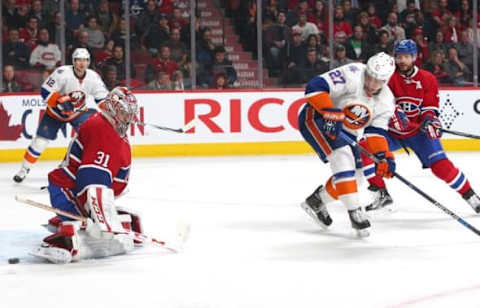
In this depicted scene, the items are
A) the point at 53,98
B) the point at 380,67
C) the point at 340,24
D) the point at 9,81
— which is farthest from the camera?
the point at 340,24

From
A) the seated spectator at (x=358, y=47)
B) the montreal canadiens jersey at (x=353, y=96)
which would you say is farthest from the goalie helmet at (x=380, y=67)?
the seated spectator at (x=358, y=47)

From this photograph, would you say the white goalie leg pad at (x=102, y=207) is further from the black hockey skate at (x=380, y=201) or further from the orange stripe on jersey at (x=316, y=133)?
the black hockey skate at (x=380, y=201)

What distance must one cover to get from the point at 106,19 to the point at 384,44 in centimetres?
302

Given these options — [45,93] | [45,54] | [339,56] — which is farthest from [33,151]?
[339,56]

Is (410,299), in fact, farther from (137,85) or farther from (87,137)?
(137,85)

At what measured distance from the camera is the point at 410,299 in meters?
3.84

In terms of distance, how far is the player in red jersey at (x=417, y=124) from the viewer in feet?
19.6

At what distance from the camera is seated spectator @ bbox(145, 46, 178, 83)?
32.5ft

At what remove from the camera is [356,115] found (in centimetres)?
539

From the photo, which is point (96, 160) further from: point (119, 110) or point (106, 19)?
point (106, 19)

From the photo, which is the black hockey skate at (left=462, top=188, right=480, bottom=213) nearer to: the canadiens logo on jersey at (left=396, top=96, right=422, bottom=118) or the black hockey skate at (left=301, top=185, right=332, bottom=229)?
the canadiens logo on jersey at (left=396, top=96, right=422, bottom=118)

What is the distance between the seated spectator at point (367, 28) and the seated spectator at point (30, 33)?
11.3 feet

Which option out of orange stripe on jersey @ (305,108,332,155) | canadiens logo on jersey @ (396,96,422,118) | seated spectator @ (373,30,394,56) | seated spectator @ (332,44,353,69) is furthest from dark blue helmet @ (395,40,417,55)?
seated spectator @ (373,30,394,56)

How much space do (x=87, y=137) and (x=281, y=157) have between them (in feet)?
17.9
